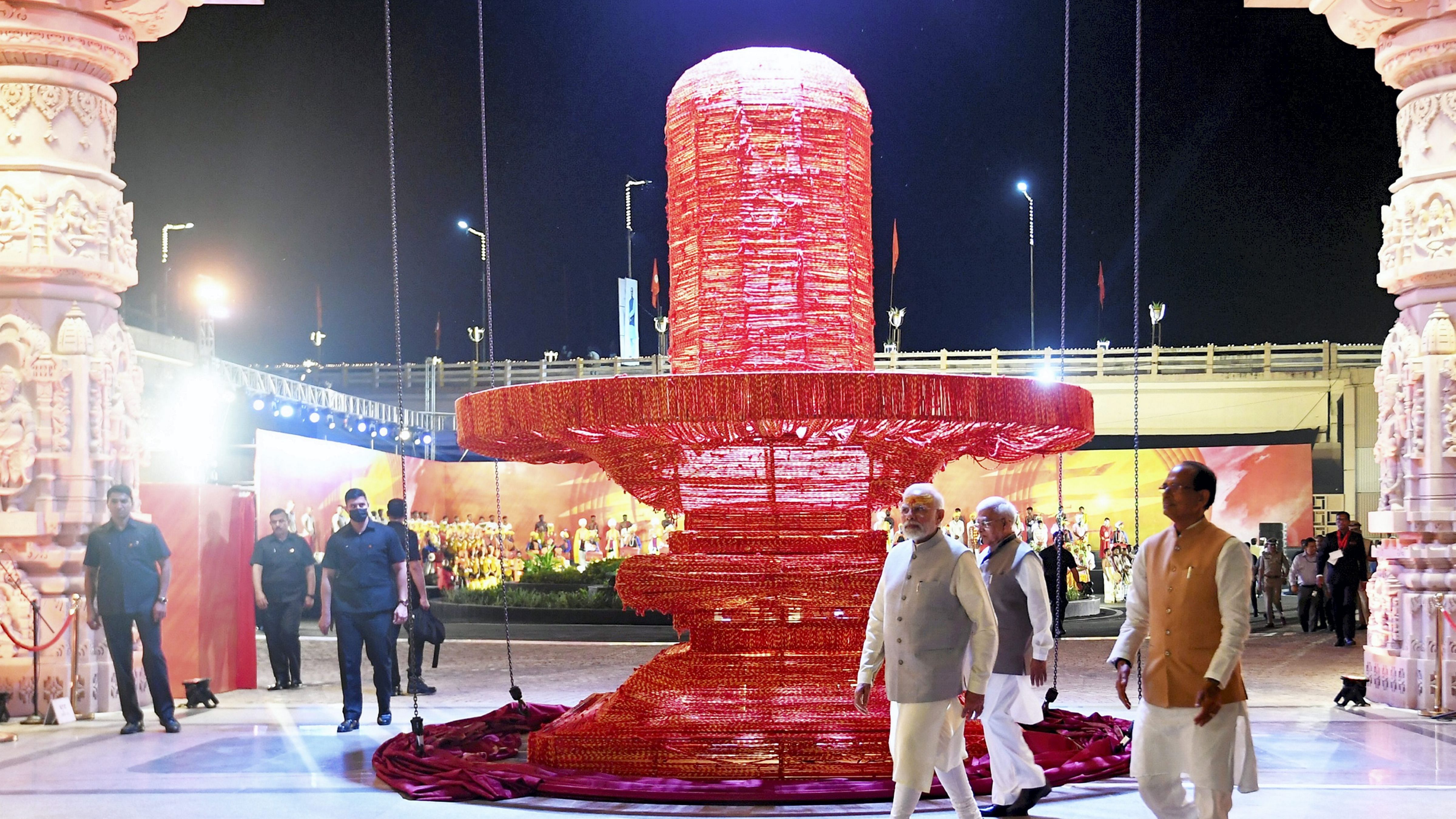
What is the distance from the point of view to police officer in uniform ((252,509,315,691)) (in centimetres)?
1015

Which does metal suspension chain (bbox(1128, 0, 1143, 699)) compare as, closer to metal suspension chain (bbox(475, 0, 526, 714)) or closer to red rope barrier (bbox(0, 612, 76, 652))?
metal suspension chain (bbox(475, 0, 526, 714))

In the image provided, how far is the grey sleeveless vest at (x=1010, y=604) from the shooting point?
5.40 metres

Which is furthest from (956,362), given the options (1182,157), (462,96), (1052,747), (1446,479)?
(1052,747)

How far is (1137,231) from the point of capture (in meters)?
6.39

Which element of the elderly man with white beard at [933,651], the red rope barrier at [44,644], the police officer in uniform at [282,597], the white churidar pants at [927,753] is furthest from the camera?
the police officer in uniform at [282,597]

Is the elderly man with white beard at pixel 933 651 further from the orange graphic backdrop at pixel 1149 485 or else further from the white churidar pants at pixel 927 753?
the orange graphic backdrop at pixel 1149 485

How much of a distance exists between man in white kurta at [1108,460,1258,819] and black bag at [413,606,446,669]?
18.3ft

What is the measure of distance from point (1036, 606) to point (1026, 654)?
0.67 feet

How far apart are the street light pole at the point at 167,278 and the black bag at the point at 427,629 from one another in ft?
45.5

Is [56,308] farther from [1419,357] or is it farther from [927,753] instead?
[1419,357]

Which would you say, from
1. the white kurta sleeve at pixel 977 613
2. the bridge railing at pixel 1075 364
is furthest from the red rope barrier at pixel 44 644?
the bridge railing at pixel 1075 364

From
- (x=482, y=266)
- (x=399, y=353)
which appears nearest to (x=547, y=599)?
(x=482, y=266)

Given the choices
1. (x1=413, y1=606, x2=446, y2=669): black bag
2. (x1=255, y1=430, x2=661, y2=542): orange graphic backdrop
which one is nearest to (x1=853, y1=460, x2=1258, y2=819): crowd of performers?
(x1=413, y1=606, x2=446, y2=669): black bag

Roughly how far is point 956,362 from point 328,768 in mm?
22687
